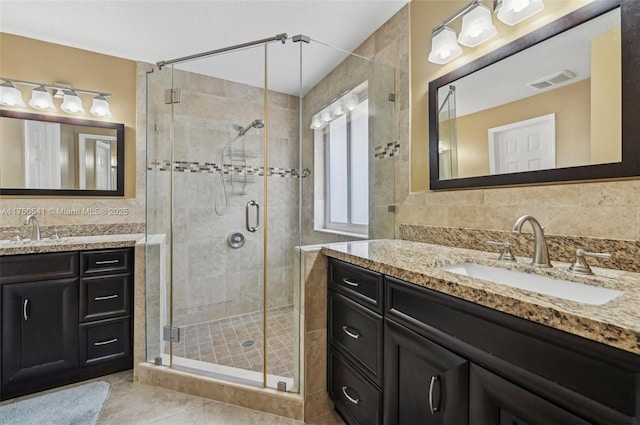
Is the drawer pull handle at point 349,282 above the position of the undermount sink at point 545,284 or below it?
below

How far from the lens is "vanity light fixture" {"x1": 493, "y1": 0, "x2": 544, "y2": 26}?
121 centimetres

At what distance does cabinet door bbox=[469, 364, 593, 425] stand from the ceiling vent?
3.82ft

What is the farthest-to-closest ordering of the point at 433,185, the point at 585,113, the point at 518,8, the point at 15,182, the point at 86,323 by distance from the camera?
the point at 15,182
the point at 86,323
the point at 433,185
the point at 518,8
the point at 585,113

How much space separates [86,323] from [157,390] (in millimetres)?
664

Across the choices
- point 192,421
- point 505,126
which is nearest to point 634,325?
point 505,126

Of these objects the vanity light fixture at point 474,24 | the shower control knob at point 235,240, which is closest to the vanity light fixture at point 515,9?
the vanity light fixture at point 474,24

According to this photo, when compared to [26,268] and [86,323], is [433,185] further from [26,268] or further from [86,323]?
[26,268]

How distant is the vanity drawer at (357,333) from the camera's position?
1206 millimetres

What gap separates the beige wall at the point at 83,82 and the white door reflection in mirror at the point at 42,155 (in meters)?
0.12

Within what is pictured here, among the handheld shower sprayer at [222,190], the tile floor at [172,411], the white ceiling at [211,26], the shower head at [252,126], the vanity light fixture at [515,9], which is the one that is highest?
the white ceiling at [211,26]

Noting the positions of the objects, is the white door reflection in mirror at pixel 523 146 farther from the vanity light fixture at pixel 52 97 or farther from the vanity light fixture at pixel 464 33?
the vanity light fixture at pixel 52 97

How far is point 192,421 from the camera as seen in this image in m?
1.52

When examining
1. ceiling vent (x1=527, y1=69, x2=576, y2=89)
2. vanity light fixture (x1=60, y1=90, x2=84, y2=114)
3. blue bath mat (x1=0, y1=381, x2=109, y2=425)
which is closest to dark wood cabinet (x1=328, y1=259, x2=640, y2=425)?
ceiling vent (x1=527, y1=69, x2=576, y2=89)

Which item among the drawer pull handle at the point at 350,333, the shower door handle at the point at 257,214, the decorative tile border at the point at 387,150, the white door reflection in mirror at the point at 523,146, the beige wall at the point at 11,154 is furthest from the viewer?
the shower door handle at the point at 257,214
